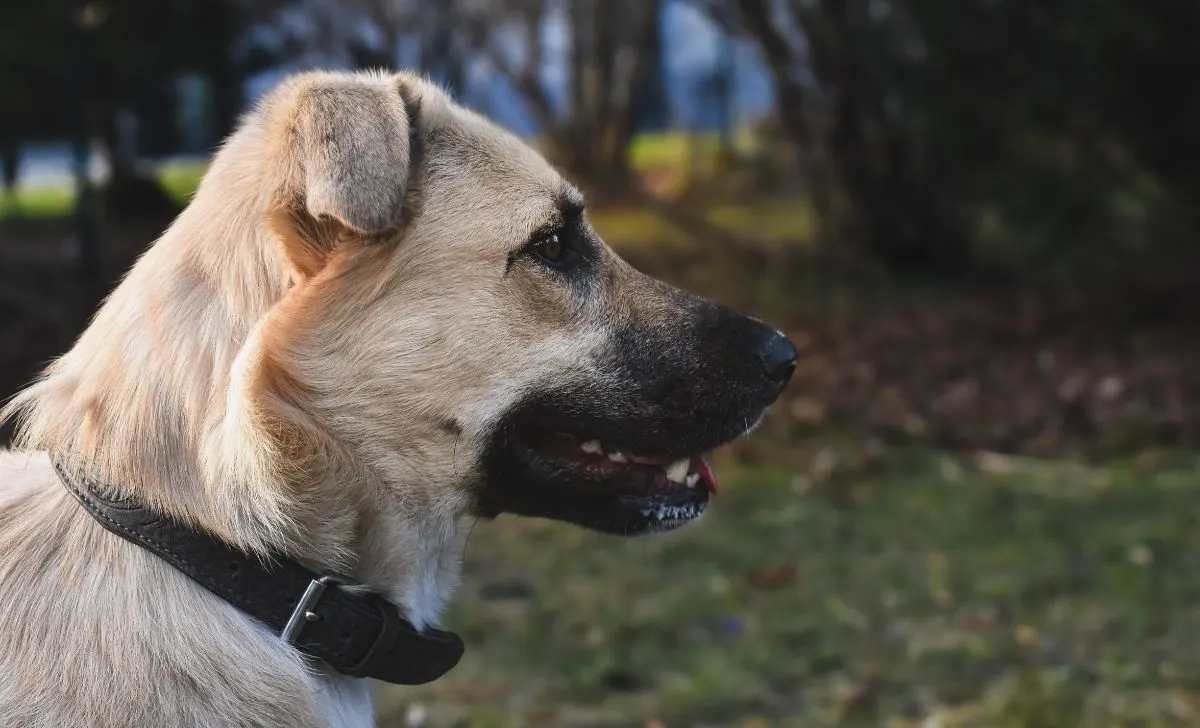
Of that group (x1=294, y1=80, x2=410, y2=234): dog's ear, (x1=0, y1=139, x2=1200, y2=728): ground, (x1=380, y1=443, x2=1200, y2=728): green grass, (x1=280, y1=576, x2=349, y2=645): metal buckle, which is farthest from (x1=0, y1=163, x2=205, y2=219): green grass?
(x1=280, y1=576, x2=349, y2=645): metal buckle

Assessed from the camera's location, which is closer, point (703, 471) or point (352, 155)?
point (352, 155)

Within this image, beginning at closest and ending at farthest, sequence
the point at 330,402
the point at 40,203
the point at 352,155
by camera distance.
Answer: the point at 352,155
the point at 330,402
the point at 40,203

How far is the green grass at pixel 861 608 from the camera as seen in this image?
12.9 feet

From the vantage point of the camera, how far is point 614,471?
2.77 m

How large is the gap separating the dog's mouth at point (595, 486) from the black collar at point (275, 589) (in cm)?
45

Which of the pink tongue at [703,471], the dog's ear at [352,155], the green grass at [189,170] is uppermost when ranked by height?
the dog's ear at [352,155]

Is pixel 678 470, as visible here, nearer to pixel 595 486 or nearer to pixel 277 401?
pixel 595 486

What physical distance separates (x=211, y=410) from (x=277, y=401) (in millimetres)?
120

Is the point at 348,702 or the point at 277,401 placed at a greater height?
the point at 277,401

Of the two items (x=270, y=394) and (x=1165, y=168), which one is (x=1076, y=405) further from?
(x=270, y=394)

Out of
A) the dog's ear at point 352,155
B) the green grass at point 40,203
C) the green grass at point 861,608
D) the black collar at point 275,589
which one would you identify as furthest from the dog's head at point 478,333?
the green grass at point 40,203

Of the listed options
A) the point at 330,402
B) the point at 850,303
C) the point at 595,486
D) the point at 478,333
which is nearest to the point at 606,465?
the point at 595,486

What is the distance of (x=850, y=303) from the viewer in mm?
9320

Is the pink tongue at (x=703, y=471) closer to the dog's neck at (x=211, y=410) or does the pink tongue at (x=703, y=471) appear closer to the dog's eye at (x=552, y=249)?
the dog's eye at (x=552, y=249)
